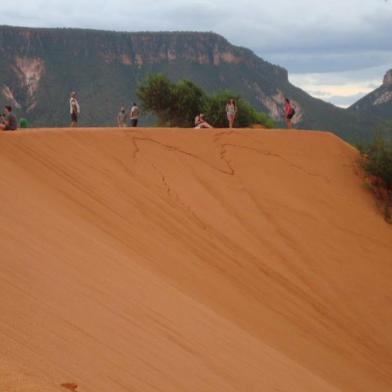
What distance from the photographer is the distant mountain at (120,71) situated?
6450cm

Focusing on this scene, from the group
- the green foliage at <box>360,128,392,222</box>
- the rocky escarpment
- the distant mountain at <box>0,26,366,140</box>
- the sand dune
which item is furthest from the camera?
the rocky escarpment

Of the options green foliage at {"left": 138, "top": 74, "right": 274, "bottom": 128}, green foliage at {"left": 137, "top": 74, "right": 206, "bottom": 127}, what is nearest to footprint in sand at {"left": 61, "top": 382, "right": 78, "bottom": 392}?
green foliage at {"left": 138, "top": 74, "right": 274, "bottom": 128}

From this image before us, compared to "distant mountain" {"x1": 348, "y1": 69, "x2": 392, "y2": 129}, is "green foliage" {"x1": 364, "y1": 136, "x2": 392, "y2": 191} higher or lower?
higher

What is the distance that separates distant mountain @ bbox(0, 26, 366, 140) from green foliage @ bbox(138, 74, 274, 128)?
18.9m

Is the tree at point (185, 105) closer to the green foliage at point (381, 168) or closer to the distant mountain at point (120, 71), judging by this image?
the green foliage at point (381, 168)

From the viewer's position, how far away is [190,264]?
41.9ft

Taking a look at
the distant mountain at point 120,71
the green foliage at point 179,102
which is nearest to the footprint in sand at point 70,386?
the green foliage at point 179,102

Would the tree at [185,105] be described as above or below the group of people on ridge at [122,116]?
below

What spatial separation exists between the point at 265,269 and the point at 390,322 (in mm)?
2330

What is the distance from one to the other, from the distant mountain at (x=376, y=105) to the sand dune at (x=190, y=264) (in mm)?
51046

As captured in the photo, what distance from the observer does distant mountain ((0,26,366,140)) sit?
212 feet

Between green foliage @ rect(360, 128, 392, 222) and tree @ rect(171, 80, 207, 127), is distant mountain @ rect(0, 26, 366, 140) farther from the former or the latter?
green foliage @ rect(360, 128, 392, 222)

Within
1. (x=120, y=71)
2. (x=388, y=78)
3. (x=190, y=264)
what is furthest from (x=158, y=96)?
(x=388, y=78)

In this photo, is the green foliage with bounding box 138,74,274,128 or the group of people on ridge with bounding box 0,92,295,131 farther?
the green foliage with bounding box 138,74,274,128
